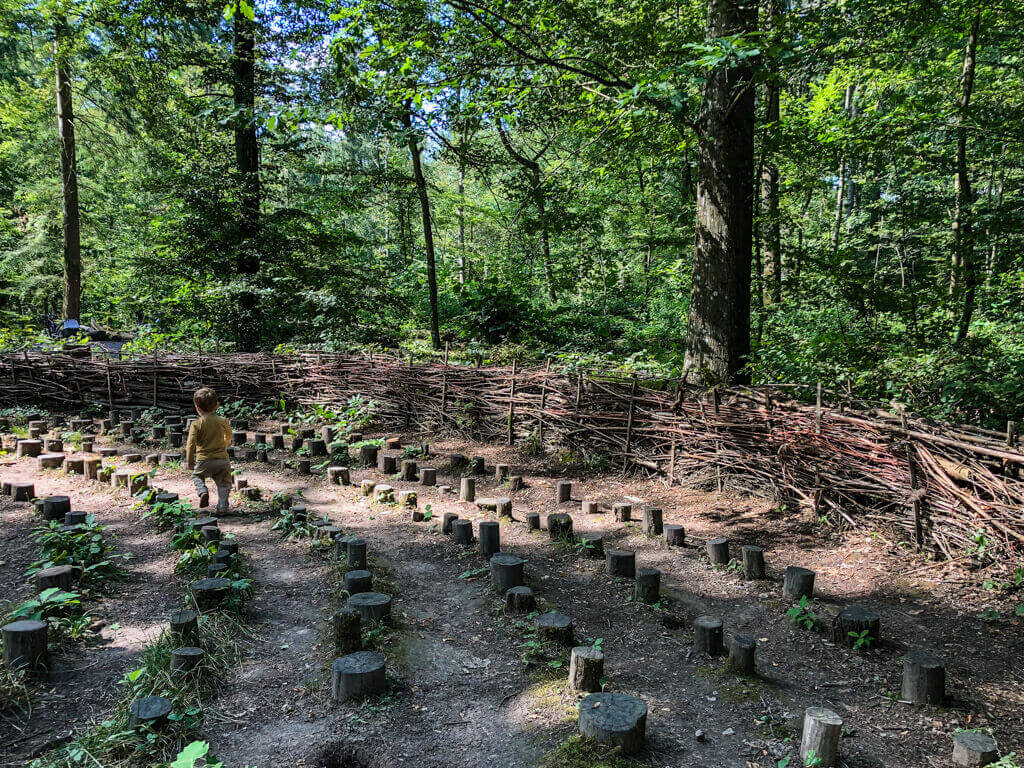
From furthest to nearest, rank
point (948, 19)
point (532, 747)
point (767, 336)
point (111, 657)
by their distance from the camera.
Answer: point (767, 336), point (948, 19), point (111, 657), point (532, 747)

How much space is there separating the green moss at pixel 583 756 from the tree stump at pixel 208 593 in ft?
7.24

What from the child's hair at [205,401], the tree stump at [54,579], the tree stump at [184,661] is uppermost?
the child's hair at [205,401]

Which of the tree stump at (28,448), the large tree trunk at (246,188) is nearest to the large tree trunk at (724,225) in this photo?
the tree stump at (28,448)

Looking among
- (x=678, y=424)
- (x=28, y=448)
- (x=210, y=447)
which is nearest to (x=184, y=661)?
(x=210, y=447)

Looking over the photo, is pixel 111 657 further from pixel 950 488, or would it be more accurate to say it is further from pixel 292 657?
pixel 950 488

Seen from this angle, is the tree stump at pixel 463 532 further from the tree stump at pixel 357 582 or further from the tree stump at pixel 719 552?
the tree stump at pixel 719 552

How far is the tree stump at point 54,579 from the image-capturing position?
3311mm

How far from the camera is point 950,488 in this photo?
3.77 meters

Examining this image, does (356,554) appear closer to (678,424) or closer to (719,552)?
(719,552)

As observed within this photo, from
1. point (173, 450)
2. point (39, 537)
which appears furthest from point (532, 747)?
point (173, 450)

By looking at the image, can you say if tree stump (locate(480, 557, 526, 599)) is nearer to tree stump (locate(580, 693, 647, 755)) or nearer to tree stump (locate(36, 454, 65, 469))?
tree stump (locate(580, 693, 647, 755))

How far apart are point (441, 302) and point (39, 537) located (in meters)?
12.4

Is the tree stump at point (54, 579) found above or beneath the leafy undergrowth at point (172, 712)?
above

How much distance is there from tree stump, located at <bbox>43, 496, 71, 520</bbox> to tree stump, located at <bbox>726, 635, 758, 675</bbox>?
17.3 feet
